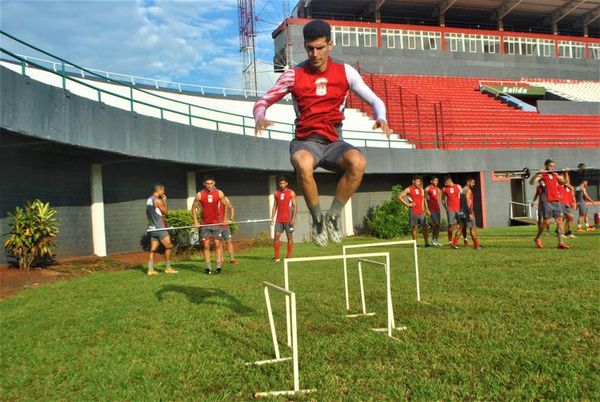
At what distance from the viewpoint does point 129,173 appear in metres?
19.1

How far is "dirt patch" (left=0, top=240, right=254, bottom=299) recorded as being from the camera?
1166cm

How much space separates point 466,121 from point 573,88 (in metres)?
21.7

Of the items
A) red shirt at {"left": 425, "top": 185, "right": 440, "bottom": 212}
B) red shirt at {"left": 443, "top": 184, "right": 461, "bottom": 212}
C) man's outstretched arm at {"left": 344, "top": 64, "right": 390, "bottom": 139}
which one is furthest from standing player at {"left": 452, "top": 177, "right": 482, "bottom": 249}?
man's outstretched arm at {"left": 344, "top": 64, "right": 390, "bottom": 139}

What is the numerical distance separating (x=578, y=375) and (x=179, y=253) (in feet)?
54.4

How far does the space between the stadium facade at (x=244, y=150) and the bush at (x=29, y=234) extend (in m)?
1.06

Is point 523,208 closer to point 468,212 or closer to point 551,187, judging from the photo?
point 468,212

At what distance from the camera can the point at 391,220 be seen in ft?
82.8

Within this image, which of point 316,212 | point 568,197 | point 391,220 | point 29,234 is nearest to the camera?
point 316,212

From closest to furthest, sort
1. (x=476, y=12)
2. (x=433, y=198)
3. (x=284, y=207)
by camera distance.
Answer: (x=284, y=207)
(x=433, y=198)
(x=476, y=12)

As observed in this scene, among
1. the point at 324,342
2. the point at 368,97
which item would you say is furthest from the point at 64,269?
the point at 368,97

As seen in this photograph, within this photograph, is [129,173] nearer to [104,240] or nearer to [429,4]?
[104,240]

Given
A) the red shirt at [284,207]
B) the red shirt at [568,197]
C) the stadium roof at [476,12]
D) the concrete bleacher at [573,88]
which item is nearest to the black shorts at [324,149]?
the red shirt at [284,207]

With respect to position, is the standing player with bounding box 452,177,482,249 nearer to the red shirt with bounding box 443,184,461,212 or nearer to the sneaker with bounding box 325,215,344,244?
the red shirt with bounding box 443,184,461,212

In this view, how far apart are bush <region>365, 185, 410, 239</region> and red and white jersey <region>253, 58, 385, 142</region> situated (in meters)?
20.5
